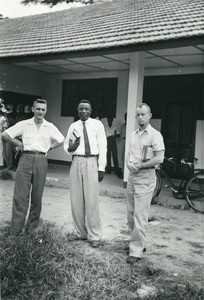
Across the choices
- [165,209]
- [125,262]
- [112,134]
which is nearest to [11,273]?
[125,262]

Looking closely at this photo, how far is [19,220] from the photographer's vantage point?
18.0 ft

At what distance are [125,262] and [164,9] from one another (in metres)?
8.77

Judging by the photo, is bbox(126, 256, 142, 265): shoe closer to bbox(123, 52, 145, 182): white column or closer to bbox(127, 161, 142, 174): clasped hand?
bbox(127, 161, 142, 174): clasped hand

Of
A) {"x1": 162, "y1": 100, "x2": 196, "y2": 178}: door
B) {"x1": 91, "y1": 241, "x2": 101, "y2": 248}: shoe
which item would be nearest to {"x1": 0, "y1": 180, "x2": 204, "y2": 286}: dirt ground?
{"x1": 91, "y1": 241, "x2": 101, "y2": 248}: shoe

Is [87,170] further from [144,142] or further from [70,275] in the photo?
[70,275]

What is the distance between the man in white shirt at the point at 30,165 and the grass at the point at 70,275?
68 centimetres

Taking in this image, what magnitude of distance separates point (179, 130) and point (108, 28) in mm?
3539

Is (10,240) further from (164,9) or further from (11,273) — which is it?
(164,9)

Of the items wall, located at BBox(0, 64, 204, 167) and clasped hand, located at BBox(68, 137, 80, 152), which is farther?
wall, located at BBox(0, 64, 204, 167)

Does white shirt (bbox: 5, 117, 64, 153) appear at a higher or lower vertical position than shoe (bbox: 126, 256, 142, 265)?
higher

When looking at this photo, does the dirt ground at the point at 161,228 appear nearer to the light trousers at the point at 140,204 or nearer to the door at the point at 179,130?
the light trousers at the point at 140,204

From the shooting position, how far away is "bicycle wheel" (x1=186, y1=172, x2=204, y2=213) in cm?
805

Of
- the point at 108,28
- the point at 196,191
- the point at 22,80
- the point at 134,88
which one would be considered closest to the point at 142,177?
the point at 196,191

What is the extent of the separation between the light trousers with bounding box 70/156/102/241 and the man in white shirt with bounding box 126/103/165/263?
656mm
